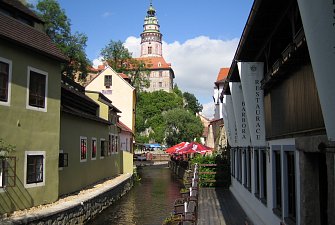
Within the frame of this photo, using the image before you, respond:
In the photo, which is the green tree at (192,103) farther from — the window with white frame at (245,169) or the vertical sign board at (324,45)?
the vertical sign board at (324,45)

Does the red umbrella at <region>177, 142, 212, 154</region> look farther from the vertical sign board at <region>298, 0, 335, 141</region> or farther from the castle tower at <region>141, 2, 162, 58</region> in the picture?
the castle tower at <region>141, 2, 162, 58</region>

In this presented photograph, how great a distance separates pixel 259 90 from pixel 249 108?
0.52 m

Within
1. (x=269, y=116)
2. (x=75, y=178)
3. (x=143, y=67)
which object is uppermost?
(x=143, y=67)

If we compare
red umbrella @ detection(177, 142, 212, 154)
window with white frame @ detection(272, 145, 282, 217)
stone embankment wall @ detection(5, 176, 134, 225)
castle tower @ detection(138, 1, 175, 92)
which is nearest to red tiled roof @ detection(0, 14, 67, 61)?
stone embankment wall @ detection(5, 176, 134, 225)

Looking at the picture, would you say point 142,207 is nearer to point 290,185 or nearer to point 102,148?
point 102,148

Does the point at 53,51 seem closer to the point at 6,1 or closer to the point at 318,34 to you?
the point at 6,1

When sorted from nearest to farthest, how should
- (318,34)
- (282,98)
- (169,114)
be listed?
(318,34) < (282,98) < (169,114)

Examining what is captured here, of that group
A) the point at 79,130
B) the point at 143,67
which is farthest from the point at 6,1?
the point at 143,67

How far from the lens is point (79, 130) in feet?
62.0

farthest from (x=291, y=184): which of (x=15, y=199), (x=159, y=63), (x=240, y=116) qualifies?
(x=159, y=63)

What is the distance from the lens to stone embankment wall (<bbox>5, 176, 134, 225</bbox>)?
11.2 metres

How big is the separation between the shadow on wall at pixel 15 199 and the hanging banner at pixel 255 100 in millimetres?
7400

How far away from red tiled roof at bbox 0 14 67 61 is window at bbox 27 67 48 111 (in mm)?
750

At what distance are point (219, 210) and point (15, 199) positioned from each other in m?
6.93
